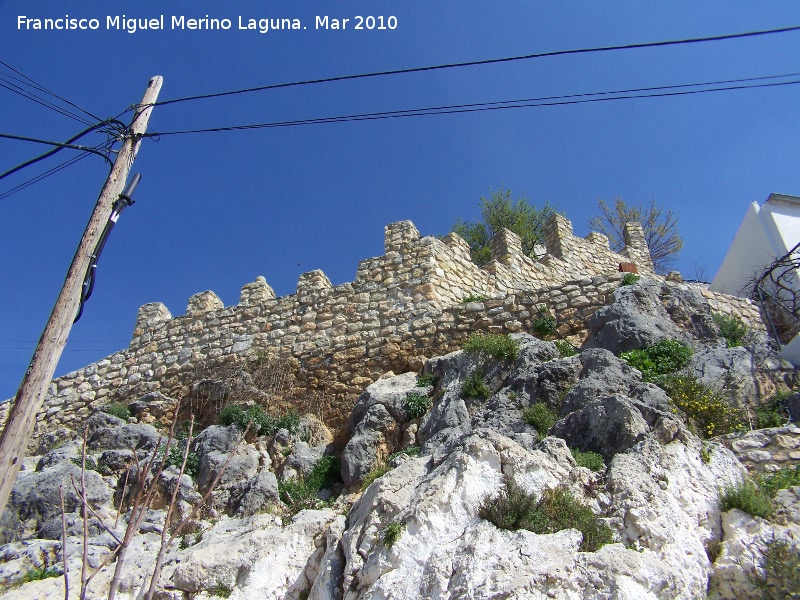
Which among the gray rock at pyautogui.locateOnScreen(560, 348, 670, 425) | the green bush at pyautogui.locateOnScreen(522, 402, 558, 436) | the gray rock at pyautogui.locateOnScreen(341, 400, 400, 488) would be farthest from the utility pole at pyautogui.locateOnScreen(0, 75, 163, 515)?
the gray rock at pyautogui.locateOnScreen(560, 348, 670, 425)

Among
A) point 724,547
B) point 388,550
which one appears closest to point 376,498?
point 388,550

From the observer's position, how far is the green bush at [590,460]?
23.4ft

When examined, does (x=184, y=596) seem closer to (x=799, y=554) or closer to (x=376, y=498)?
(x=376, y=498)

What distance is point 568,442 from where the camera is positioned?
7.88 metres

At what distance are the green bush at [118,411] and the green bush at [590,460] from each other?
9.05 m

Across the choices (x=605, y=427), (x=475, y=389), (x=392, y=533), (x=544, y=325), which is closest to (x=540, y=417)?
(x=605, y=427)

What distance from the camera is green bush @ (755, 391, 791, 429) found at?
27.8 feet

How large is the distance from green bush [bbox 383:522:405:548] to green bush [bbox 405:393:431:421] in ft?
12.2

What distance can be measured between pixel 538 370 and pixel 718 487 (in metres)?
3.00

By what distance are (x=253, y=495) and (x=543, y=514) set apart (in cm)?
448

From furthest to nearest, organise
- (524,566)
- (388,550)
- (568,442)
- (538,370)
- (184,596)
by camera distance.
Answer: (538,370) → (568,442) → (184,596) → (388,550) → (524,566)

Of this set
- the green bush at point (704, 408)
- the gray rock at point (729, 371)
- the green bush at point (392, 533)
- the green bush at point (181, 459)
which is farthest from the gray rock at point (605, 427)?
the green bush at point (181, 459)

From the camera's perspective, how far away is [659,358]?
31.8ft

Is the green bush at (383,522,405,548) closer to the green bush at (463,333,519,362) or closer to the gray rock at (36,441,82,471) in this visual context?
the green bush at (463,333,519,362)
